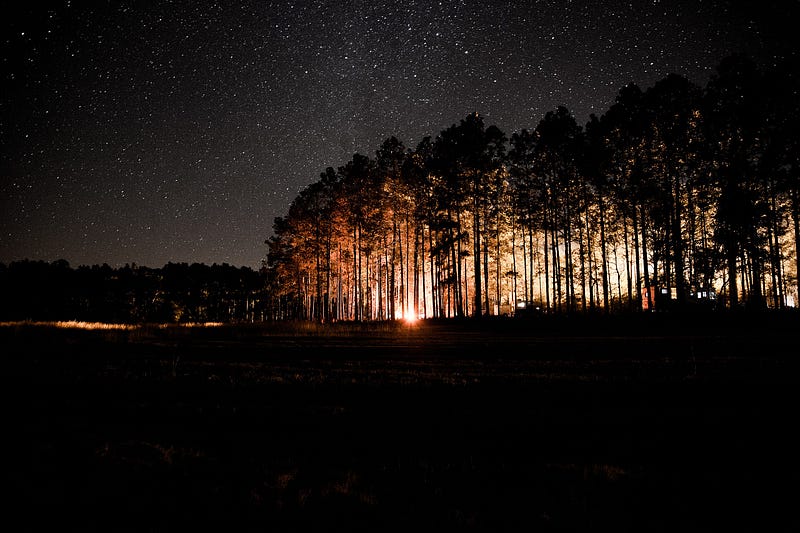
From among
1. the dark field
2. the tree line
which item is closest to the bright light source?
the dark field

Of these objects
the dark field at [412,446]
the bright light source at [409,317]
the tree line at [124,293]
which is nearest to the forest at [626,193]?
the bright light source at [409,317]

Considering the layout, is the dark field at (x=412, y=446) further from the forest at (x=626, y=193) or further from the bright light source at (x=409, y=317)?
the bright light source at (x=409, y=317)

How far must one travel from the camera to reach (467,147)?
35.6 m

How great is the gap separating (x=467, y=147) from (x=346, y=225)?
16.2 m

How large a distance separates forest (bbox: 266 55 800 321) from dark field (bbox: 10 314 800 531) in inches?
844

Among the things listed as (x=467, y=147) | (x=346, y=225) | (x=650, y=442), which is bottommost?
(x=650, y=442)

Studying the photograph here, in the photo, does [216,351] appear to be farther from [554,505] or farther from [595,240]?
[595,240]

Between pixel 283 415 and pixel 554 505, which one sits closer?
pixel 554 505

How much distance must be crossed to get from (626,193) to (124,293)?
119 m

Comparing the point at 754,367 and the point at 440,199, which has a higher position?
the point at 440,199

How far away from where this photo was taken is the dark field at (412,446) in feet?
12.6

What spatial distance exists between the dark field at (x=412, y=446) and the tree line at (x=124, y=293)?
98336mm

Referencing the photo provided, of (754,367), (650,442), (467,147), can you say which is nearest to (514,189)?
(467,147)

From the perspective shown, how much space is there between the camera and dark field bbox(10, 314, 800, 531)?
383 cm
